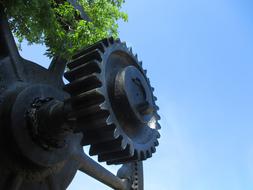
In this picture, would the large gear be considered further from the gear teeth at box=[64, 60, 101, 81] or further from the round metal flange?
the round metal flange

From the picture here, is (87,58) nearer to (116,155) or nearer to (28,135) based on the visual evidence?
(116,155)

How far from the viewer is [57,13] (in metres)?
5.31

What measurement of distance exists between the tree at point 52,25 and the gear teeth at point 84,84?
1.63 meters

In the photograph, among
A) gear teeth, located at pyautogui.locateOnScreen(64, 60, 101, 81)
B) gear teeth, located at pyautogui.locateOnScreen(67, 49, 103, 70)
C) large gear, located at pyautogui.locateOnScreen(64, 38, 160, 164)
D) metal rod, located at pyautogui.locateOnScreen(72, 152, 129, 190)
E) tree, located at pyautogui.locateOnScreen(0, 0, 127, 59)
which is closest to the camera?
large gear, located at pyautogui.locateOnScreen(64, 38, 160, 164)

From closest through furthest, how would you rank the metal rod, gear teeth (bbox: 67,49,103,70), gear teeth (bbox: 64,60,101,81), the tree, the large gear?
the large gear → gear teeth (bbox: 64,60,101,81) → gear teeth (bbox: 67,49,103,70) → the tree → the metal rod

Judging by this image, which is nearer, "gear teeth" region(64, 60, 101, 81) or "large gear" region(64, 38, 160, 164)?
"large gear" region(64, 38, 160, 164)

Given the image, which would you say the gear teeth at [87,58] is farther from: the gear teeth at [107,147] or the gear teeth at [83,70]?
the gear teeth at [107,147]

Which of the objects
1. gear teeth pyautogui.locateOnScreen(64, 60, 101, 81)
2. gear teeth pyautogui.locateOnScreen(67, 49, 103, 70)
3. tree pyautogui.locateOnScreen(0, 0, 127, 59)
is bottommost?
gear teeth pyautogui.locateOnScreen(64, 60, 101, 81)

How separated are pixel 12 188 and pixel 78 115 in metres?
1.24

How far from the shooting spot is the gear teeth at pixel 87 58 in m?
3.45

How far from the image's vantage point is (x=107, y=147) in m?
3.38

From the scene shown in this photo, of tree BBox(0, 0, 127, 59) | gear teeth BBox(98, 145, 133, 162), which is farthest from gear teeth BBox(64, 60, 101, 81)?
tree BBox(0, 0, 127, 59)

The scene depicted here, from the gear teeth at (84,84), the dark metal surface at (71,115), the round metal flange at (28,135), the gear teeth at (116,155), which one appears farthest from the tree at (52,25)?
the gear teeth at (116,155)

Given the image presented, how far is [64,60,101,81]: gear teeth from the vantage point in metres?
3.35
